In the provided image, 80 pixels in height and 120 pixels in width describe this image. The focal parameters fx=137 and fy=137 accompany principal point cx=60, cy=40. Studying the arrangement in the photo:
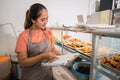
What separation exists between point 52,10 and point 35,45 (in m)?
2.07

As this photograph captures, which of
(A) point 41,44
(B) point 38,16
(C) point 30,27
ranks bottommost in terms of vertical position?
(A) point 41,44

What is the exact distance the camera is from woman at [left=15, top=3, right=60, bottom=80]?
1237mm

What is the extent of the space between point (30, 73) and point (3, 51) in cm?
185

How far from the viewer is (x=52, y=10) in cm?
329

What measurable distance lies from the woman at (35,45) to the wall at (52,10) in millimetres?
1726

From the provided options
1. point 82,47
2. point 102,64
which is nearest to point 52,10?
point 82,47

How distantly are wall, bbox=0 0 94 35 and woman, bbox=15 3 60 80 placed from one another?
67.9 inches

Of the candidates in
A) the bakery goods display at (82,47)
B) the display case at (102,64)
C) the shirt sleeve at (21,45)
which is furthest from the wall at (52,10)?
the display case at (102,64)

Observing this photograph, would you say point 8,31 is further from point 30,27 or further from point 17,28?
point 30,27

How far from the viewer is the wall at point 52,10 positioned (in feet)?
9.64

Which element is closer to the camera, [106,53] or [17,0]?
[106,53]

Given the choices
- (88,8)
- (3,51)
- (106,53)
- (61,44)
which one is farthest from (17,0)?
(106,53)

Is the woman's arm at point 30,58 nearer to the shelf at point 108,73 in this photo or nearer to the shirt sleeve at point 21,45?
the shirt sleeve at point 21,45

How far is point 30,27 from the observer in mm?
1443
